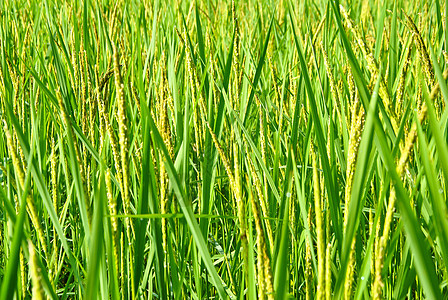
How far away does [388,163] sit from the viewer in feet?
1.43

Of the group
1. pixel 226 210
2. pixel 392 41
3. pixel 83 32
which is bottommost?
pixel 226 210

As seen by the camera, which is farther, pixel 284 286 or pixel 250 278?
pixel 250 278

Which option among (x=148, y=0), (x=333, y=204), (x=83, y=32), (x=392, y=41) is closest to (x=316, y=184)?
(x=333, y=204)

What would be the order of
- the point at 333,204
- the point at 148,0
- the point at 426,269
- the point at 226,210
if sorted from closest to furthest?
the point at 426,269
the point at 333,204
the point at 226,210
the point at 148,0

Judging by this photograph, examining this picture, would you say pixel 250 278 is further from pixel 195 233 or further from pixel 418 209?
pixel 418 209

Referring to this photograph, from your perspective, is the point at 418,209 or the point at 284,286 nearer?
the point at 284,286

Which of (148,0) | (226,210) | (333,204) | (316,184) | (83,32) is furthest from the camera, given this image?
(148,0)

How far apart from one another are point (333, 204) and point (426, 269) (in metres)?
0.34

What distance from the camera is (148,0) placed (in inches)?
101

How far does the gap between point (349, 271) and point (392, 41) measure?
104 cm

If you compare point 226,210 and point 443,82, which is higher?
point 443,82

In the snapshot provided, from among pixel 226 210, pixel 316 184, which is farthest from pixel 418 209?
pixel 226 210

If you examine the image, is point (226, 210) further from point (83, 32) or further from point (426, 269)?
point (426, 269)

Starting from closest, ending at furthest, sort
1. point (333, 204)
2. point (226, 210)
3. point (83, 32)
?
1. point (333, 204)
2. point (226, 210)
3. point (83, 32)
